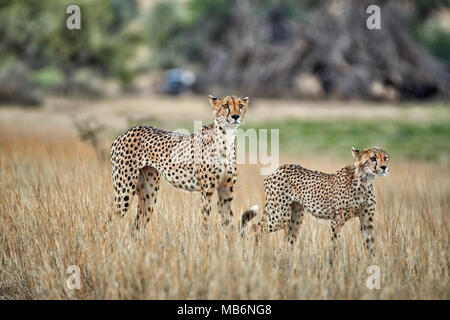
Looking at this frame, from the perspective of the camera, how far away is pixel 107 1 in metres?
29.6

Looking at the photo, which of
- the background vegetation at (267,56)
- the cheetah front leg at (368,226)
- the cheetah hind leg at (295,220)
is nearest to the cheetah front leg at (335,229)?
the cheetah front leg at (368,226)

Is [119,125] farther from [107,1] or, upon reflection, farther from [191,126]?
[107,1]

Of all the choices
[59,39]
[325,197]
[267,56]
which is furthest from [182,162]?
[59,39]

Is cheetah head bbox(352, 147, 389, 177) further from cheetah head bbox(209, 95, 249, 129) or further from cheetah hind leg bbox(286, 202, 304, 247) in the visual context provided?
cheetah hind leg bbox(286, 202, 304, 247)

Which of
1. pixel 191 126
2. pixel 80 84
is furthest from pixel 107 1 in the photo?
pixel 191 126

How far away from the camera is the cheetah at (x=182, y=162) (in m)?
→ 5.14

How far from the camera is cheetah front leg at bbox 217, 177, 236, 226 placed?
5.35 m

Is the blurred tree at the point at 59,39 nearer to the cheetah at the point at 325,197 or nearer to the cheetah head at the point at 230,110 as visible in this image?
the cheetah at the point at 325,197

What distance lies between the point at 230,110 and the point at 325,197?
4.65 ft

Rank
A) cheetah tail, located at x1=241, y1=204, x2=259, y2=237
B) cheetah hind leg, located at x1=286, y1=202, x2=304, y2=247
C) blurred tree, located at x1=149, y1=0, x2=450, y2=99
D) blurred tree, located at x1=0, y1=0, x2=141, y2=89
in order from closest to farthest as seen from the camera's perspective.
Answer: cheetah tail, located at x1=241, y1=204, x2=259, y2=237
cheetah hind leg, located at x1=286, y1=202, x2=304, y2=247
blurred tree, located at x1=149, y1=0, x2=450, y2=99
blurred tree, located at x1=0, y1=0, x2=141, y2=89

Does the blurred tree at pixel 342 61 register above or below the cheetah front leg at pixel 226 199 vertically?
above

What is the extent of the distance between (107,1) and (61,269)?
26123 millimetres

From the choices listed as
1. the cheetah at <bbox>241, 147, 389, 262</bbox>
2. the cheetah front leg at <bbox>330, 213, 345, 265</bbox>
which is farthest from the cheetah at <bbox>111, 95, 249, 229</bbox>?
the cheetah front leg at <bbox>330, 213, 345, 265</bbox>

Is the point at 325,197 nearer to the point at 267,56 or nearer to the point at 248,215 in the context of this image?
the point at 248,215
